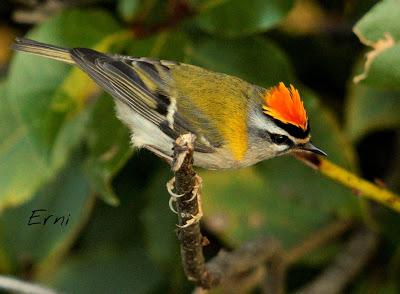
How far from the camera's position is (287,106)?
2.25 meters

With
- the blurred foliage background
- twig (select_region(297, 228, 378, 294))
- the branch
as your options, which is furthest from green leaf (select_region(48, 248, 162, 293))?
the branch

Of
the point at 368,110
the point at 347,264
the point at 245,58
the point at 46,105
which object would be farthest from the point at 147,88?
the point at 347,264

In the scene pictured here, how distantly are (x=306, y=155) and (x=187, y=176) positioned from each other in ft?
1.79

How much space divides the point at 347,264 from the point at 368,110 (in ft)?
1.81

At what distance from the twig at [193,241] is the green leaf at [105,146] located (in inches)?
14.4

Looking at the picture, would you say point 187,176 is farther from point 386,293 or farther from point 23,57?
point 386,293

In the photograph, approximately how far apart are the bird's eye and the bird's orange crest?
78 mm

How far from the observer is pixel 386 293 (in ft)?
9.67

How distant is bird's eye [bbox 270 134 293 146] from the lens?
2.37 m

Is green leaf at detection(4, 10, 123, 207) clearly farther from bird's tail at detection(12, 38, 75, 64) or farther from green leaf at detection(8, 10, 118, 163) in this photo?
bird's tail at detection(12, 38, 75, 64)

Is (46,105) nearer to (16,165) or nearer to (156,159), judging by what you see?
(16,165)

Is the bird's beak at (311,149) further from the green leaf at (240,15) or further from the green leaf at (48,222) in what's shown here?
the green leaf at (48,222)

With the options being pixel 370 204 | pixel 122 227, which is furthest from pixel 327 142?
pixel 122 227

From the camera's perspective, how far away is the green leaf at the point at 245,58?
265cm
